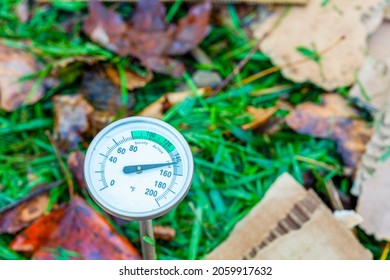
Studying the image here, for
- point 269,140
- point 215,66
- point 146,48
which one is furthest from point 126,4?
point 269,140

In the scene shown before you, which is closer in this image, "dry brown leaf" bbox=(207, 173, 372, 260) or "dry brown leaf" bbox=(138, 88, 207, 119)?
"dry brown leaf" bbox=(207, 173, 372, 260)

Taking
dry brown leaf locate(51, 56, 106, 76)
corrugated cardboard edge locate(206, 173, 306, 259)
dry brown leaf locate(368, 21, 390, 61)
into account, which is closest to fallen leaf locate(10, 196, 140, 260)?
corrugated cardboard edge locate(206, 173, 306, 259)

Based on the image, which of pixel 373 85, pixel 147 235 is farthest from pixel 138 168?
pixel 373 85

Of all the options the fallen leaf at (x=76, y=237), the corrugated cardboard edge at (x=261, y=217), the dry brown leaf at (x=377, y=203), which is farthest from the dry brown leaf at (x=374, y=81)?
the fallen leaf at (x=76, y=237)

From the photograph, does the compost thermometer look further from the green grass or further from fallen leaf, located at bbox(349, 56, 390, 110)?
fallen leaf, located at bbox(349, 56, 390, 110)

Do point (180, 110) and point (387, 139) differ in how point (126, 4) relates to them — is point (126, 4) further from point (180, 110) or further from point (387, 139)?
point (387, 139)

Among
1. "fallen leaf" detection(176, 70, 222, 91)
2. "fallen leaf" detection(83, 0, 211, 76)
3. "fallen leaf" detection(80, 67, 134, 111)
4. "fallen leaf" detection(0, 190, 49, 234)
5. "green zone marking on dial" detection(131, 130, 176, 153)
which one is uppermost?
"green zone marking on dial" detection(131, 130, 176, 153)
